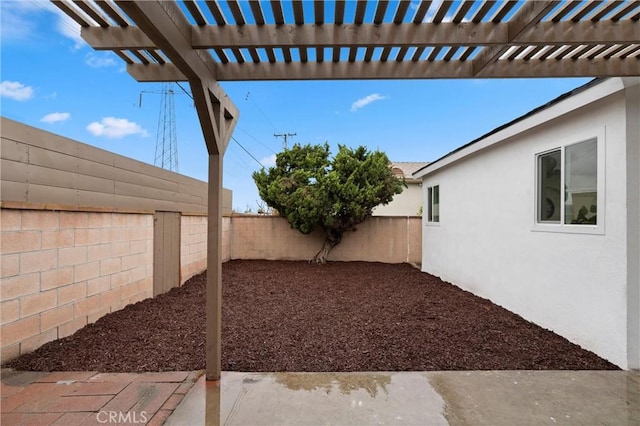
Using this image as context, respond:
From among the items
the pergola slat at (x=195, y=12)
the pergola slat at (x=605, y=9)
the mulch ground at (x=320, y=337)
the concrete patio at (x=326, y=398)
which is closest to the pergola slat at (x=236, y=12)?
the pergola slat at (x=195, y=12)

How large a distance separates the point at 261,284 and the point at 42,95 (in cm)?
509

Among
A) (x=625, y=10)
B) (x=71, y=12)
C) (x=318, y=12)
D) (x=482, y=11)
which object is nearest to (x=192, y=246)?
(x=71, y=12)

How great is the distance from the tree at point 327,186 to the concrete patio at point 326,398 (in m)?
6.19

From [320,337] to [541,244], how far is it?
3018 millimetres

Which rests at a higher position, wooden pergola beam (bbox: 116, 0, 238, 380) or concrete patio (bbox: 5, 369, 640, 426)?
wooden pergola beam (bbox: 116, 0, 238, 380)

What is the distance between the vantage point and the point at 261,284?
676 cm

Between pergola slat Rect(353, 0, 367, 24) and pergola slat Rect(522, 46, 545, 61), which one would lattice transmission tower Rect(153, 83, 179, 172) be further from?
pergola slat Rect(522, 46, 545, 61)

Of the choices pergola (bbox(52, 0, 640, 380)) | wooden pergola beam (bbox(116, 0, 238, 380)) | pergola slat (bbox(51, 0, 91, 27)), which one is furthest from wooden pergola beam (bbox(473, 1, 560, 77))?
pergola slat (bbox(51, 0, 91, 27))

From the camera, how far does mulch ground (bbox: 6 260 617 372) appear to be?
3.05 m

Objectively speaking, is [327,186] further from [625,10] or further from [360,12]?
[625,10]

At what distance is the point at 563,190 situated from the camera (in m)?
3.77

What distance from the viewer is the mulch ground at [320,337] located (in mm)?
3049

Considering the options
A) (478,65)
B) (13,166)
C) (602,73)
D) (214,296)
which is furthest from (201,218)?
(602,73)

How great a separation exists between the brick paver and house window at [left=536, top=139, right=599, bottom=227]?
4202 mm
